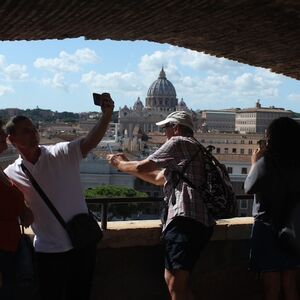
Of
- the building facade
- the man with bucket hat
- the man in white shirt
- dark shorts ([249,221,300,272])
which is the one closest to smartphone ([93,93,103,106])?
the man in white shirt

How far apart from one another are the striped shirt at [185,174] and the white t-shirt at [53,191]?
0.49 m

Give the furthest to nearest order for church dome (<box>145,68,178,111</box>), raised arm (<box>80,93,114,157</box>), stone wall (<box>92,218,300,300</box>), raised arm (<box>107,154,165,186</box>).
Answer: church dome (<box>145,68,178,111</box>)
stone wall (<box>92,218,300,300</box>)
raised arm (<box>107,154,165,186</box>)
raised arm (<box>80,93,114,157</box>)

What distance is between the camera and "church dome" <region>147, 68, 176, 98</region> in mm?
138625

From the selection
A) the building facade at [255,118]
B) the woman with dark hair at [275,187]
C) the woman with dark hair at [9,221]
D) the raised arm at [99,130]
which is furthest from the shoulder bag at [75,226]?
the building facade at [255,118]

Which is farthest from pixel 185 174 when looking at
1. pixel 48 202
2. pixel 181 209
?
pixel 48 202

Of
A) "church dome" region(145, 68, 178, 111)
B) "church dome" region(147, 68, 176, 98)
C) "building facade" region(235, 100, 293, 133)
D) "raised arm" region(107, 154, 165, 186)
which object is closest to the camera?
"raised arm" region(107, 154, 165, 186)

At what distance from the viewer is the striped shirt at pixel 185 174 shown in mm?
3316

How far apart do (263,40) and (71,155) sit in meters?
3.61

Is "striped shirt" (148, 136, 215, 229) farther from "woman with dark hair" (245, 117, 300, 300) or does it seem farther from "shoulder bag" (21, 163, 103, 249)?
"shoulder bag" (21, 163, 103, 249)

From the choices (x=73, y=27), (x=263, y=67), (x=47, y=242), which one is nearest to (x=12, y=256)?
(x=47, y=242)

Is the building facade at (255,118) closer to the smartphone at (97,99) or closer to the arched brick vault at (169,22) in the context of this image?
the arched brick vault at (169,22)

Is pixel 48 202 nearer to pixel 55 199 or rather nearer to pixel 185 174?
pixel 55 199

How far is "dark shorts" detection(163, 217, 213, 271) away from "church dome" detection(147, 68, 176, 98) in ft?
444

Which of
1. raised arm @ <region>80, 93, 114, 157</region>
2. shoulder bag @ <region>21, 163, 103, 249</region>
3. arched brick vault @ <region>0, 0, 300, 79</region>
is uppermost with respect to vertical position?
arched brick vault @ <region>0, 0, 300, 79</region>
